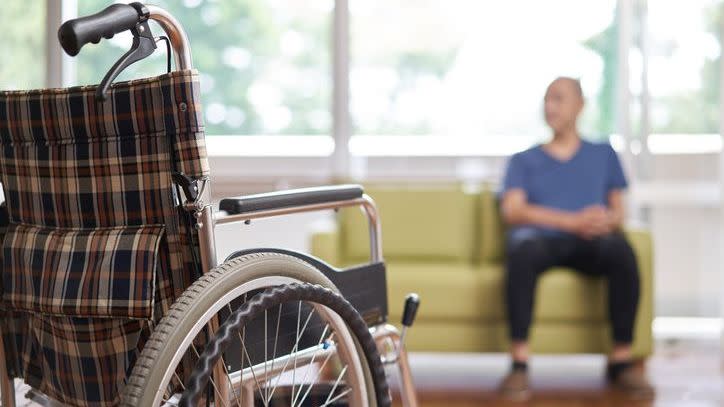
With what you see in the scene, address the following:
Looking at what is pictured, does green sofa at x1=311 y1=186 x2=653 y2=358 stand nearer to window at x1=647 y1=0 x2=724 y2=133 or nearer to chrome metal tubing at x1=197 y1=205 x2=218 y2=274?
window at x1=647 y1=0 x2=724 y2=133

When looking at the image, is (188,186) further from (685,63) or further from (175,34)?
(685,63)

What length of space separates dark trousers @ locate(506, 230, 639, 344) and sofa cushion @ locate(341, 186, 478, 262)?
0.40 m

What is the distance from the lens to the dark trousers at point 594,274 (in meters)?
3.55

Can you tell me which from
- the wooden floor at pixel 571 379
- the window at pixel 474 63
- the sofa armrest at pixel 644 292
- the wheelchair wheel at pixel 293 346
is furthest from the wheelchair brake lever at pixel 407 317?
the window at pixel 474 63

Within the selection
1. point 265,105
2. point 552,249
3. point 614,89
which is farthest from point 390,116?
point 552,249

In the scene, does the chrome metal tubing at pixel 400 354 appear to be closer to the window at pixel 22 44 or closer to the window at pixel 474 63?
the window at pixel 474 63

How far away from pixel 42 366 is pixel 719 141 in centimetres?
339

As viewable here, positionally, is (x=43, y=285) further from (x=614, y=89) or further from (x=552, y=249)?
(x=614, y=89)

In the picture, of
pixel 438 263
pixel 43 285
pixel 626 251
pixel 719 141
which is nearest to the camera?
pixel 43 285

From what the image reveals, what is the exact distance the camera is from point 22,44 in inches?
183

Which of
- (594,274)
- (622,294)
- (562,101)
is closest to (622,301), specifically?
(622,294)

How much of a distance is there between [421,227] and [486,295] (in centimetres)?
46

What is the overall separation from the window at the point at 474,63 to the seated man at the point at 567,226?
834 millimetres

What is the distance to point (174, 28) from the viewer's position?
1.53 meters
